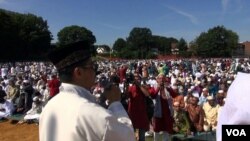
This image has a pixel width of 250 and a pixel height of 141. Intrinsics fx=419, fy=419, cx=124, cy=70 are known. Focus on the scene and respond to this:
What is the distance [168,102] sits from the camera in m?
8.92

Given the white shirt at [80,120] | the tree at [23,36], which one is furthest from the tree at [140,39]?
the white shirt at [80,120]

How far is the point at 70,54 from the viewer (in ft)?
7.38

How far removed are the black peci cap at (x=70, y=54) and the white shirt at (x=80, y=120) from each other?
0.54 feet

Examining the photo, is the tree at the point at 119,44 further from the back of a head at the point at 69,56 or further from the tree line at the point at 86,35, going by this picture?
the back of a head at the point at 69,56

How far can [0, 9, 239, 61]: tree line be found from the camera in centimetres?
6606

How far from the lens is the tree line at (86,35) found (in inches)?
2601

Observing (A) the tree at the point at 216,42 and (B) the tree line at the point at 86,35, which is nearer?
(B) the tree line at the point at 86,35

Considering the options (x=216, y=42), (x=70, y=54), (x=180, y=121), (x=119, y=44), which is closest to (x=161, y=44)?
(x=119, y=44)

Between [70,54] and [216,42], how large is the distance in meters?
89.9

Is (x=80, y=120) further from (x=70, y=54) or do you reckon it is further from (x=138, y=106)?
(x=138, y=106)

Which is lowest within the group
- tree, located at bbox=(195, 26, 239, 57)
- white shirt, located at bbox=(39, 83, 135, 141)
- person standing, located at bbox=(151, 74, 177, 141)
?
person standing, located at bbox=(151, 74, 177, 141)

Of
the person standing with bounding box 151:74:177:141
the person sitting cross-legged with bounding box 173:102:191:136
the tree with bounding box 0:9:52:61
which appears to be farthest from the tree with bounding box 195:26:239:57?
the person standing with bounding box 151:74:177:141

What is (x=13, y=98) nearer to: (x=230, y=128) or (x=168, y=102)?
(x=168, y=102)

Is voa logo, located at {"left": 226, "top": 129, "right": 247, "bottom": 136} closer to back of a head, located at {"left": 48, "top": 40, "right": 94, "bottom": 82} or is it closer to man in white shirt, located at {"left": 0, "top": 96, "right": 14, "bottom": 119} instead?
back of a head, located at {"left": 48, "top": 40, "right": 94, "bottom": 82}
